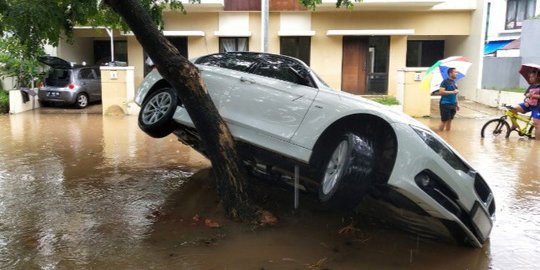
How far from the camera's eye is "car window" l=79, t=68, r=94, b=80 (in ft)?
55.8

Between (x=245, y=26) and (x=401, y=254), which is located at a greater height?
(x=245, y=26)

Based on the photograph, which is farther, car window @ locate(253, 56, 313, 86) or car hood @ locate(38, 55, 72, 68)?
car hood @ locate(38, 55, 72, 68)

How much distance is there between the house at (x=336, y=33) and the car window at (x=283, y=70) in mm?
13728

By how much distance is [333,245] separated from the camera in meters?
4.88

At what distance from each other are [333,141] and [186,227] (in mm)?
1775

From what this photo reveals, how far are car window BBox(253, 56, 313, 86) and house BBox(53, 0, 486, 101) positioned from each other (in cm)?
1373

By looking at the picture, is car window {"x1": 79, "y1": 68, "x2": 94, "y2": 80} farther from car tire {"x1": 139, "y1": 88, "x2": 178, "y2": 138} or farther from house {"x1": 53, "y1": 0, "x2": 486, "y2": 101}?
car tire {"x1": 139, "y1": 88, "x2": 178, "y2": 138}

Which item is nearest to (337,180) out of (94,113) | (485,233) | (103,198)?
(485,233)

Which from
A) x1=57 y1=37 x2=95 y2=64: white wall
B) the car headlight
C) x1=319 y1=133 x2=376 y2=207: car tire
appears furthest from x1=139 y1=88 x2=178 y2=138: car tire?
x1=57 y1=37 x2=95 y2=64: white wall

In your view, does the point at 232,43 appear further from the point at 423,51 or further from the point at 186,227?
the point at 186,227

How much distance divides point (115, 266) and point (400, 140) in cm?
273

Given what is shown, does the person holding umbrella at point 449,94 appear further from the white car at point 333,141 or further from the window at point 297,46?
the window at point 297,46

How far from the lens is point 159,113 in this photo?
6.30m

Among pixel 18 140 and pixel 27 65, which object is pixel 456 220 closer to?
pixel 18 140
